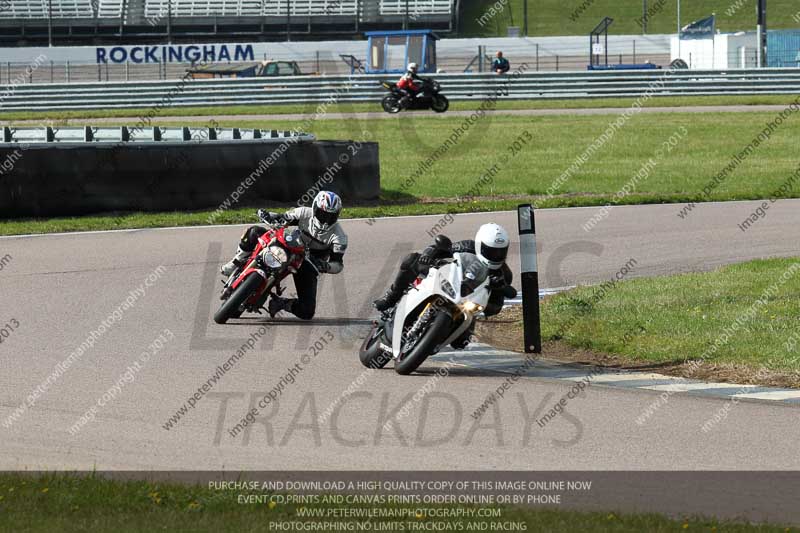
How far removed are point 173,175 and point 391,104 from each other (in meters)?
17.4

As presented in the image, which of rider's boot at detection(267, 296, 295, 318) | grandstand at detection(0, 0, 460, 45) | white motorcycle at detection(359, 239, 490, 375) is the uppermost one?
grandstand at detection(0, 0, 460, 45)

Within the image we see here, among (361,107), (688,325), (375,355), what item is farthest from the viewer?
(361,107)

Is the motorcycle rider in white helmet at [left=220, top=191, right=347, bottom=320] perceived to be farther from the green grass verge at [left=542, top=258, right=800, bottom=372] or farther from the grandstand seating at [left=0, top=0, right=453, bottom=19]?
the grandstand seating at [left=0, top=0, right=453, bottom=19]

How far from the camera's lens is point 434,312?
28.9 feet

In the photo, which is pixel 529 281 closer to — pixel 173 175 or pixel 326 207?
pixel 326 207

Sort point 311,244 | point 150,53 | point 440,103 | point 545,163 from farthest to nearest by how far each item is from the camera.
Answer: point 150,53 → point 440,103 → point 545,163 → point 311,244

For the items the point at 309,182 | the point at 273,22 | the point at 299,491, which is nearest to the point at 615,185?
the point at 309,182

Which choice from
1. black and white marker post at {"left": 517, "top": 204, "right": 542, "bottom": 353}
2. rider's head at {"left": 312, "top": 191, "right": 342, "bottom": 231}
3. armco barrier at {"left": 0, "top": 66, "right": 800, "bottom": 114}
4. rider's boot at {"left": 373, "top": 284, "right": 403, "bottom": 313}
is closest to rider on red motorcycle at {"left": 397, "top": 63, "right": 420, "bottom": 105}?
armco barrier at {"left": 0, "top": 66, "right": 800, "bottom": 114}

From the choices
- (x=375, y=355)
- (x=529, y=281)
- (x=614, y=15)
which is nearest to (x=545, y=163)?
(x=529, y=281)

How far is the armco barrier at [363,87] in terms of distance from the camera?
123ft

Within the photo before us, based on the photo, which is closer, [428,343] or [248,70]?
[428,343]

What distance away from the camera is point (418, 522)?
5.41m

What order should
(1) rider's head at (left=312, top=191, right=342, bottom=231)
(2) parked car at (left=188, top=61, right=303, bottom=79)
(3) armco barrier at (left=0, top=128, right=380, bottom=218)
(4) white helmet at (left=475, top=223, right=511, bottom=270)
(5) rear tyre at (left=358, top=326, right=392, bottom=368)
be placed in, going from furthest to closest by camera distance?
(2) parked car at (left=188, top=61, right=303, bottom=79)
(3) armco barrier at (left=0, top=128, right=380, bottom=218)
(1) rider's head at (left=312, top=191, right=342, bottom=231)
(5) rear tyre at (left=358, top=326, right=392, bottom=368)
(4) white helmet at (left=475, top=223, right=511, bottom=270)

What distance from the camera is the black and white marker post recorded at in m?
9.78
